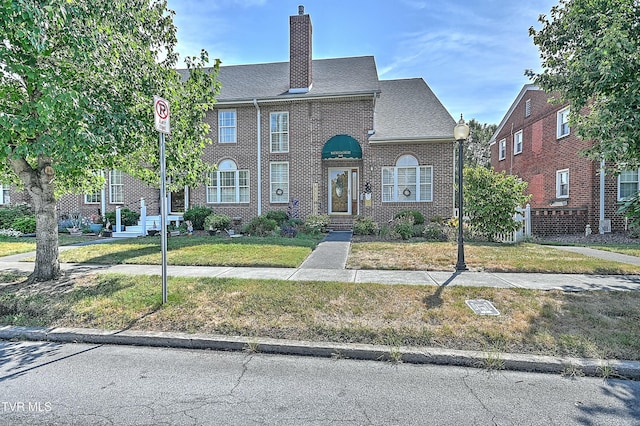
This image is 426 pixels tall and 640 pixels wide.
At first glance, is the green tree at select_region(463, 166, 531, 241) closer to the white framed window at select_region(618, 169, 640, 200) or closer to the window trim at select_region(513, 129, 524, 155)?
the white framed window at select_region(618, 169, 640, 200)

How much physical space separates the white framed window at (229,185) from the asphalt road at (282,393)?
13.1 meters

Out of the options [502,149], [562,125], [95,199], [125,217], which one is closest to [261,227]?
[125,217]

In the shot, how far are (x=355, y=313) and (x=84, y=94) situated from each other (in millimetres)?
5370

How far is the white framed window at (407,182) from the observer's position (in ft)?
51.7

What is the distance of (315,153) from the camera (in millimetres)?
16188

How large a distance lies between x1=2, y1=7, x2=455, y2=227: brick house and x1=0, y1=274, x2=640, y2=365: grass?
33.5 feet

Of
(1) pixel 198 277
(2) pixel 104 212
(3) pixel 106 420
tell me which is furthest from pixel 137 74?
(2) pixel 104 212

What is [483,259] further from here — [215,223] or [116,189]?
[116,189]

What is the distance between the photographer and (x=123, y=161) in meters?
7.45

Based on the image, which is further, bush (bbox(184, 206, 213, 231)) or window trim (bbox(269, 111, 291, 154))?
window trim (bbox(269, 111, 291, 154))

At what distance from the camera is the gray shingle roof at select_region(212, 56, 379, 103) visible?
16219mm

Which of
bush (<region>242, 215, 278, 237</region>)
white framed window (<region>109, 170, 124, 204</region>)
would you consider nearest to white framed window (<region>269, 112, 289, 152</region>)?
bush (<region>242, 215, 278, 237</region>)

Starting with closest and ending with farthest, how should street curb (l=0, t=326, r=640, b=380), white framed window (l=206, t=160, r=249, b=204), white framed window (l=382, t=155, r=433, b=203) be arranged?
1. street curb (l=0, t=326, r=640, b=380)
2. white framed window (l=382, t=155, r=433, b=203)
3. white framed window (l=206, t=160, r=249, b=204)

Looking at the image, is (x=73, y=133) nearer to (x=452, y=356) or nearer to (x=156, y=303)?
(x=156, y=303)
